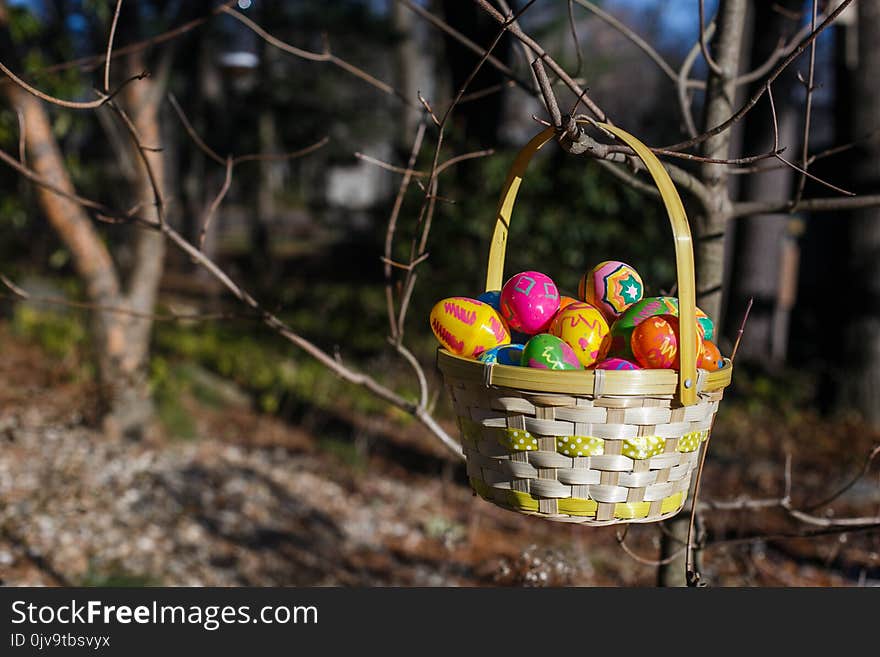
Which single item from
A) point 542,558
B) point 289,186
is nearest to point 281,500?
point 542,558

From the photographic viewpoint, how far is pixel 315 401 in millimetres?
6383

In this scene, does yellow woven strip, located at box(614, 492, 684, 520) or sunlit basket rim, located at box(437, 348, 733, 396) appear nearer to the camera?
sunlit basket rim, located at box(437, 348, 733, 396)

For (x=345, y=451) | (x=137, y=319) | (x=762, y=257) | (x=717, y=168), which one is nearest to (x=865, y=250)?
(x=762, y=257)

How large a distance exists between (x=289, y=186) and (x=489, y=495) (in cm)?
2774

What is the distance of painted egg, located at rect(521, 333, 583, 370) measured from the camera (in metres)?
1.39

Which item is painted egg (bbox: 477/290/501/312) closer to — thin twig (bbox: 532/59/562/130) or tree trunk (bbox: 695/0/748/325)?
thin twig (bbox: 532/59/562/130)

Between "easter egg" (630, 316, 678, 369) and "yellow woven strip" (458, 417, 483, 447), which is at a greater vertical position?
"easter egg" (630, 316, 678, 369)

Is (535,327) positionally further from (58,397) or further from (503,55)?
(58,397)

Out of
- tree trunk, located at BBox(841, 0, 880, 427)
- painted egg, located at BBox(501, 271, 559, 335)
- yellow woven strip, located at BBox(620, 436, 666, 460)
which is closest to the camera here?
yellow woven strip, located at BBox(620, 436, 666, 460)

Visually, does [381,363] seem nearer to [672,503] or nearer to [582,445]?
[672,503]

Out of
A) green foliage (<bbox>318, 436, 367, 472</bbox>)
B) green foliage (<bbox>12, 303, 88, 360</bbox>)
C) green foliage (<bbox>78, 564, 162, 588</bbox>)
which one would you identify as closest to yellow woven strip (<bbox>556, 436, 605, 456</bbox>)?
green foliage (<bbox>78, 564, 162, 588</bbox>)

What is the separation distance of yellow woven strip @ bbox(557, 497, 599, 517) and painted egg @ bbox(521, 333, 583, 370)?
0.23 metres

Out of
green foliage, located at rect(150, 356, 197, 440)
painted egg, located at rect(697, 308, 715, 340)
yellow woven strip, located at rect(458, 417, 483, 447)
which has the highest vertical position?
painted egg, located at rect(697, 308, 715, 340)

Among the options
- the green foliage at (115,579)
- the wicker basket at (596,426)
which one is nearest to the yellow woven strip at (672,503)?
the wicker basket at (596,426)
